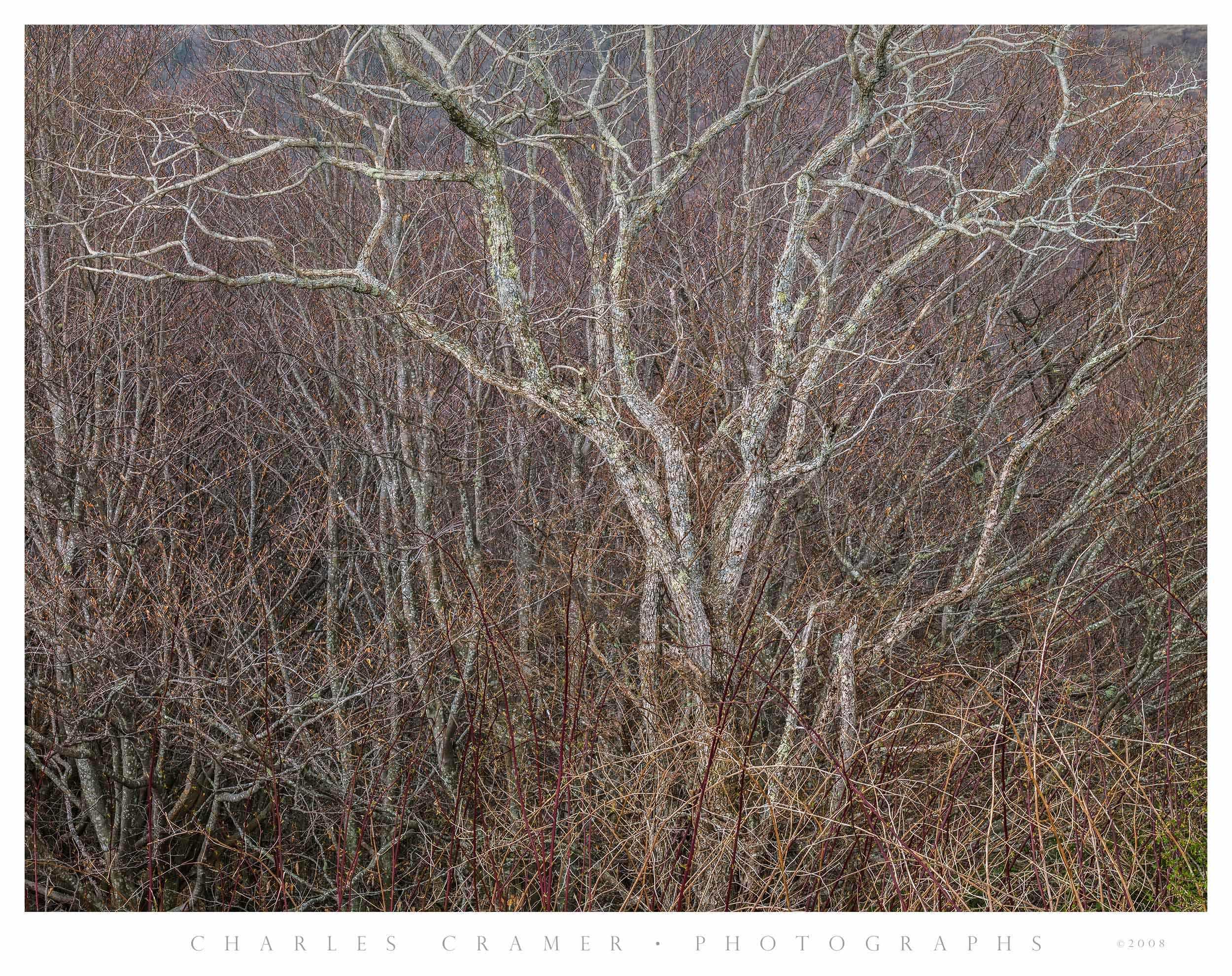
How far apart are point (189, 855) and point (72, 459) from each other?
3343mm

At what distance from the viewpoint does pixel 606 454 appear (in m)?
4.80

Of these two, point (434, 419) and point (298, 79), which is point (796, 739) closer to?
point (434, 419)

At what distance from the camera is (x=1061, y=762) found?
3559mm

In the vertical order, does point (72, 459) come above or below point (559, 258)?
below

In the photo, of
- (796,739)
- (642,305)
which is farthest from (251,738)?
(642,305)

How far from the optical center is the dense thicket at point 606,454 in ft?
13.4

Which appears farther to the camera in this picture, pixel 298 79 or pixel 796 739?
pixel 298 79

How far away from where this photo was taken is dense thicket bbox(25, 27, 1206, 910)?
161 inches
